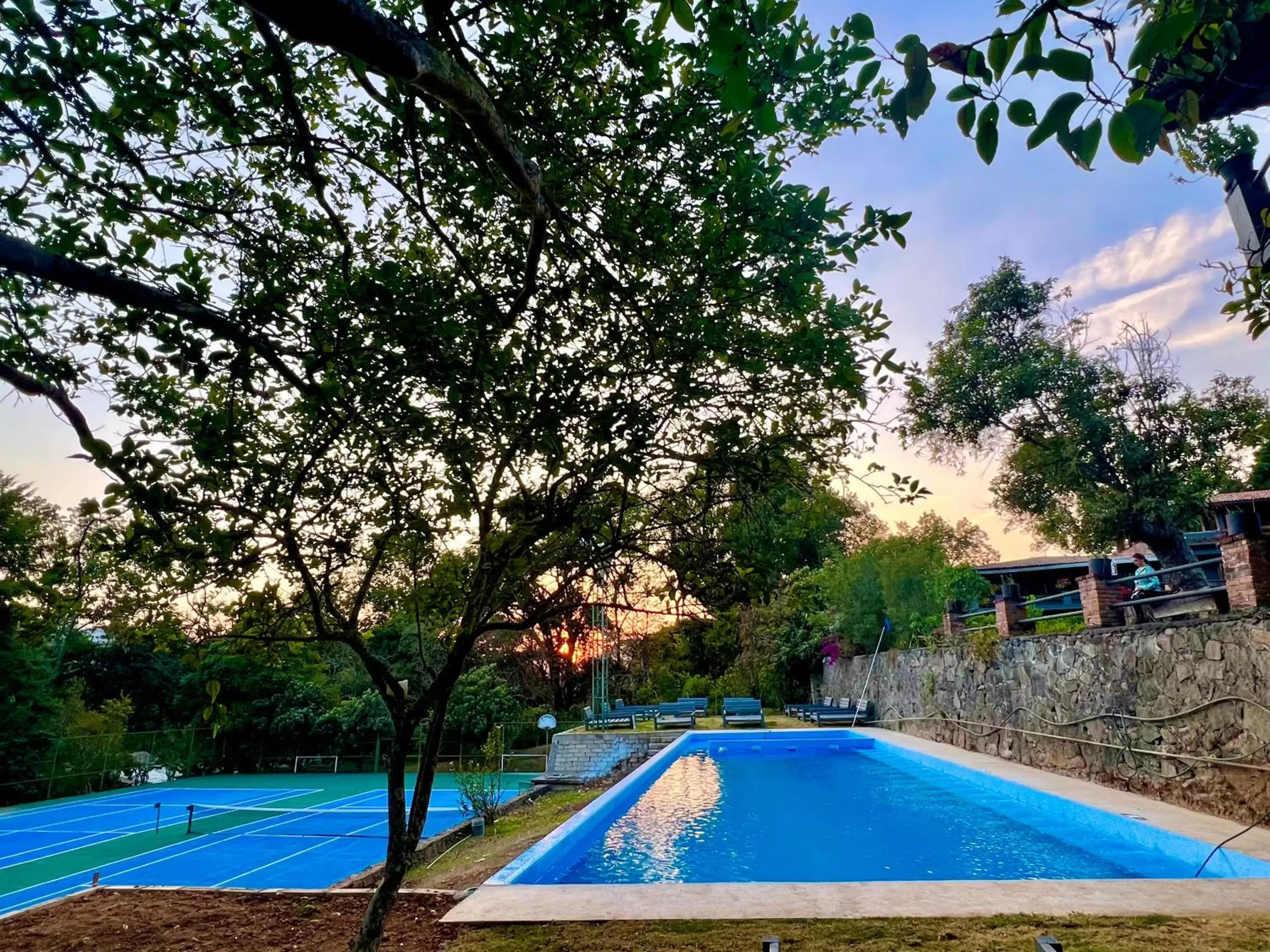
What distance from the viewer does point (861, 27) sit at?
142 cm

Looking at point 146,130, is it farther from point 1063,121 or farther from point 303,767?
point 303,767

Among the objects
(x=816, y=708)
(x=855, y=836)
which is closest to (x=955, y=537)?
(x=816, y=708)

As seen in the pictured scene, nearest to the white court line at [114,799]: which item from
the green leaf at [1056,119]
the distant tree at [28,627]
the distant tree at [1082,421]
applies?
the distant tree at [28,627]

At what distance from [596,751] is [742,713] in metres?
4.53

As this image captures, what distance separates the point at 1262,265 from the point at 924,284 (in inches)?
157

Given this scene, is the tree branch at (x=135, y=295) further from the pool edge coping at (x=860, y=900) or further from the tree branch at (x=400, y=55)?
the pool edge coping at (x=860, y=900)

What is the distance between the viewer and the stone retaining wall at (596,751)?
57.1ft

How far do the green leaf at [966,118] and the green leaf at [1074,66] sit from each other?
186mm

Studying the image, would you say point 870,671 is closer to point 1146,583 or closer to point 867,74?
point 1146,583

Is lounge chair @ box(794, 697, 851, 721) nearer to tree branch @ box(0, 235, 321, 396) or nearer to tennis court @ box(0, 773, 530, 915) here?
tennis court @ box(0, 773, 530, 915)

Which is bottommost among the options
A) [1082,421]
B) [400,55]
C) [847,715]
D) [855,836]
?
[847,715]

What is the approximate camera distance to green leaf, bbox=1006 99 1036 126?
1311 millimetres

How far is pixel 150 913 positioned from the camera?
16.9 feet

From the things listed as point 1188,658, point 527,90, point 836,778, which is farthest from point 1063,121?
point 836,778
